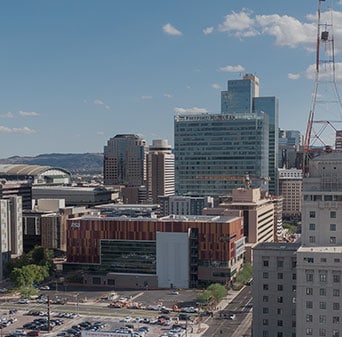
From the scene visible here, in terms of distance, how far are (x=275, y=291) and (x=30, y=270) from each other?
6780 centimetres

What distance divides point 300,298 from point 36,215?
386ft

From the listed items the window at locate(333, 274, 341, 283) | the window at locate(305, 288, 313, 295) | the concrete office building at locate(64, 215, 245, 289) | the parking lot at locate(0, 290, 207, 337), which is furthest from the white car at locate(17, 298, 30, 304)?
the window at locate(333, 274, 341, 283)

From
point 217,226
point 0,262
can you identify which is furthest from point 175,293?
point 0,262

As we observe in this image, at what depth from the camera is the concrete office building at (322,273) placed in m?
66.2

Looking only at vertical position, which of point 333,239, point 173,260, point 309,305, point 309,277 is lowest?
point 173,260

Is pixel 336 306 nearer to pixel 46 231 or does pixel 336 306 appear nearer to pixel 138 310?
pixel 138 310

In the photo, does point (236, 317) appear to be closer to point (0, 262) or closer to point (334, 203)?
point (334, 203)

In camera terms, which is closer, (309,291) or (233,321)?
(309,291)

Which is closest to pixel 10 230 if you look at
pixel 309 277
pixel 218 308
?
pixel 218 308

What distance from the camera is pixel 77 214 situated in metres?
176

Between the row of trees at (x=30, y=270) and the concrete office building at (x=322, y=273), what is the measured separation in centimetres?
6685

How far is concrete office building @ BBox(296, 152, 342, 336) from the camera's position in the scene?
6625 cm

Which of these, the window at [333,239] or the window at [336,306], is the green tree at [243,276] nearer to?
the window at [333,239]

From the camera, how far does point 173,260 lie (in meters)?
131
